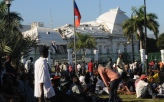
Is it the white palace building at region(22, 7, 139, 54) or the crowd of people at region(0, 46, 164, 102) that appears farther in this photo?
the white palace building at region(22, 7, 139, 54)

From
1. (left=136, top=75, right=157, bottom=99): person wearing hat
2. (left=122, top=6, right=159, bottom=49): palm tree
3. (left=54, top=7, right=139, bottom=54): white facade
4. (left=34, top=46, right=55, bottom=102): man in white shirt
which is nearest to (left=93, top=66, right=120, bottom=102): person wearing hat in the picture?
(left=136, top=75, right=157, bottom=99): person wearing hat

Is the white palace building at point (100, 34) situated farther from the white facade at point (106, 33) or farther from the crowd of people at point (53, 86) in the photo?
the crowd of people at point (53, 86)

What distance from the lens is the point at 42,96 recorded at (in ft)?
15.8

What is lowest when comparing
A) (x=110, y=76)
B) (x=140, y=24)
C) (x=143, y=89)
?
(x=143, y=89)

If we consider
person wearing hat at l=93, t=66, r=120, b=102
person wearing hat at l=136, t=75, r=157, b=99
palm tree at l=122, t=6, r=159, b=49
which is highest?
palm tree at l=122, t=6, r=159, b=49

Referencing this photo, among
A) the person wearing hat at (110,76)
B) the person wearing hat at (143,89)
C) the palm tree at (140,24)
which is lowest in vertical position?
the person wearing hat at (143,89)

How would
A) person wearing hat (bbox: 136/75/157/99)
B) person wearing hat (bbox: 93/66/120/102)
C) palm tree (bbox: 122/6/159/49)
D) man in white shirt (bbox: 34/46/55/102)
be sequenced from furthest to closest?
1. palm tree (bbox: 122/6/159/49)
2. person wearing hat (bbox: 136/75/157/99)
3. person wearing hat (bbox: 93/66/120/102)
4. man in white shirt (bbox: 34/46/55/102)

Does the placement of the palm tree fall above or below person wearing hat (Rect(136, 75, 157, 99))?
above

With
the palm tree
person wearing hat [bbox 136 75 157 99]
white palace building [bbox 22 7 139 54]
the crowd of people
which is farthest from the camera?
white palace building [bbox 22 7 139 54]

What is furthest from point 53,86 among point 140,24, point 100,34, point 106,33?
point 106,33

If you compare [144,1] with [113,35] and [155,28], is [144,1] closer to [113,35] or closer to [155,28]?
[155,28]

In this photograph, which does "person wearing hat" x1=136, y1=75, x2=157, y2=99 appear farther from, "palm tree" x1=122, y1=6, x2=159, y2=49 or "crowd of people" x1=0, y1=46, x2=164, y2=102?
"palm tree" x1=122, y1=6, x2=159, y2=49

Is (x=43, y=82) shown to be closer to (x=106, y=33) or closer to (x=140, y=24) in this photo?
(x=140, y=24)

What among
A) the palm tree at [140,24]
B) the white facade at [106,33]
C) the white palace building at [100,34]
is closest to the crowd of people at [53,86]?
the palm tree at [140,24]
